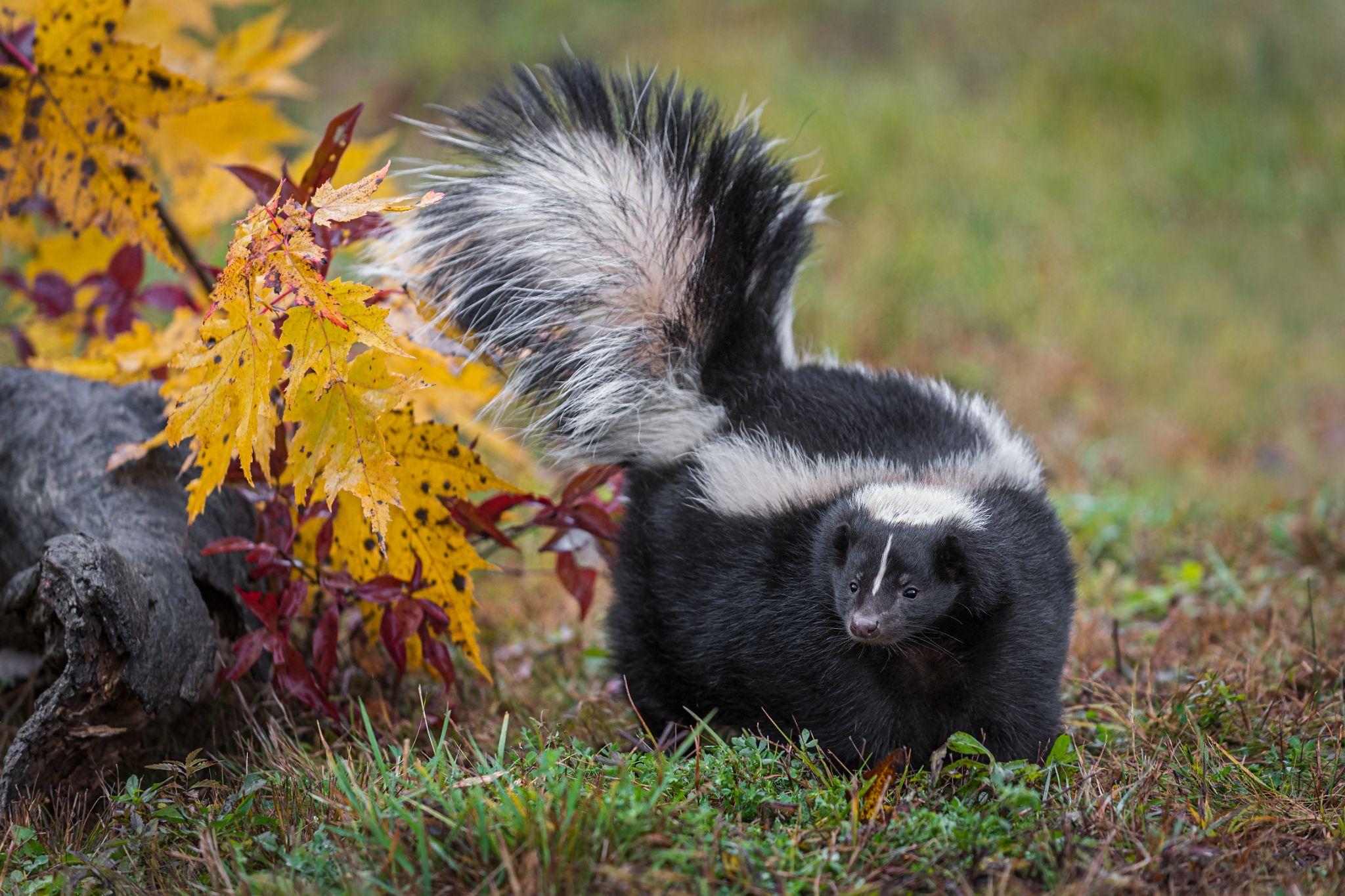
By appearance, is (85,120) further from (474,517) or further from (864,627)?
(864,627)

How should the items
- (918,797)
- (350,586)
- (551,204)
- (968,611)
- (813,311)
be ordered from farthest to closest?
1. (813,311)
2. (551,204)
3. (350,586)
4. (968,611)
5. (918,797)

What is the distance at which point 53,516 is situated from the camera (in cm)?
348

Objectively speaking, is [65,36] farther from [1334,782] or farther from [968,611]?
[1334,782]

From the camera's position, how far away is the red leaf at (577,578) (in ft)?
12.2

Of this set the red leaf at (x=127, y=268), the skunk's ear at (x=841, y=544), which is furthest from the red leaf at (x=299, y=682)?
the red leaf at (x=127, y=268)

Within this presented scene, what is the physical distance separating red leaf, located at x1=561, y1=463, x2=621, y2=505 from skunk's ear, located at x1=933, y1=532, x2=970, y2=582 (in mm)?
1064

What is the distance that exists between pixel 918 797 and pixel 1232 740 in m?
1.11

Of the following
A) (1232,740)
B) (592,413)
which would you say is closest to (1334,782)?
(1232,740)

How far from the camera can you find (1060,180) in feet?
30.5

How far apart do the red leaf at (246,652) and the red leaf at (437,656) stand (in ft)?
1.39

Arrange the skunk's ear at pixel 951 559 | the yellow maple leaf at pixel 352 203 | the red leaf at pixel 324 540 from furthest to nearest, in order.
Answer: the red leaf at pixel 324 540
the skunk's ear at pixel 951 559
the yellow maple leaf at pixel 352 203

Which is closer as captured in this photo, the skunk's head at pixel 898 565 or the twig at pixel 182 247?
the skunk's head at pixel 898 565

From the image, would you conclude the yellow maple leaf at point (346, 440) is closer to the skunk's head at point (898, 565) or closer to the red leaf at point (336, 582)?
the red leaf at point (336, 582)

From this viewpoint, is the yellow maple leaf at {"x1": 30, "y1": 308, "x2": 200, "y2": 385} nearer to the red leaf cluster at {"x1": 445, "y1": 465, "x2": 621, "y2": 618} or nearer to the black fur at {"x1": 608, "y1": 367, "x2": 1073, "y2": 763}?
the red leaf cluster at {"x1": 445, "y1": 465, "x2": 621, "y2": 618}
